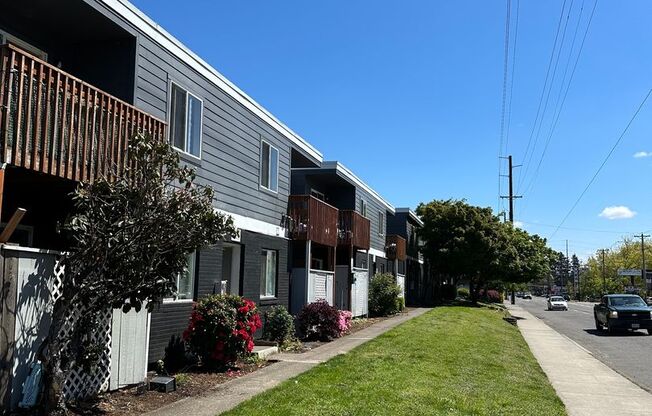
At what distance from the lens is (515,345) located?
17.9 metres

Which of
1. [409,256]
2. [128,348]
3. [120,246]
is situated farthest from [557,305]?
Answer: [120,246]

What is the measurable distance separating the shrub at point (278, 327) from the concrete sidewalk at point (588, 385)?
20.1 feet

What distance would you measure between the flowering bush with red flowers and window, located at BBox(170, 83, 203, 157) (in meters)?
3.09

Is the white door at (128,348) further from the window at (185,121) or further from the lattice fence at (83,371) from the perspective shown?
the window at (185,121)

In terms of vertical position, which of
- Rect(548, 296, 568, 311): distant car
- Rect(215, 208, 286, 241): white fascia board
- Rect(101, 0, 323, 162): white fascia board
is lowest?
Rect(548, 296, 568, 311): distant car

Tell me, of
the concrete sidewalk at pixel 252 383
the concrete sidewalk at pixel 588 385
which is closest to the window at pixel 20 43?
the concrete sidewalk at pixel 252 383

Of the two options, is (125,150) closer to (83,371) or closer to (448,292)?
(83,371)

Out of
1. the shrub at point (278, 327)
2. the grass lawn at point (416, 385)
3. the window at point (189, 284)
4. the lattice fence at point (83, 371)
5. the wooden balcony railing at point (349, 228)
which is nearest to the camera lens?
the lattice fence at point (83, 371)

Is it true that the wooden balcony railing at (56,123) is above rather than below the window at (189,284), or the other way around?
above

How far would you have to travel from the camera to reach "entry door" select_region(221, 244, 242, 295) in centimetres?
1420

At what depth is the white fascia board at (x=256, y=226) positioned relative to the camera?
1388cm

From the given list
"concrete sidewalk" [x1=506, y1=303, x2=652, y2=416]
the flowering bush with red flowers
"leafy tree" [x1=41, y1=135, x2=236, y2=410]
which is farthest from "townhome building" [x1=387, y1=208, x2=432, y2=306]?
"leafy tree" [x1=41, y1=135, x2=236, y2=410]

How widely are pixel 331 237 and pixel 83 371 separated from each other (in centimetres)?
1352

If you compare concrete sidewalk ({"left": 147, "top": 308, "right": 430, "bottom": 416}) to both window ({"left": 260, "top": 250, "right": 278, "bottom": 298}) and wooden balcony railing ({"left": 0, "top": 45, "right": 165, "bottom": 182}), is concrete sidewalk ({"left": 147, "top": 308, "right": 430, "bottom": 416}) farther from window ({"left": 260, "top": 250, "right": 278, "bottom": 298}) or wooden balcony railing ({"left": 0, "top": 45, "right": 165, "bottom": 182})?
wooden balcony railing ({"left": 0, "top": 45, "right": 165, "bottom": 182})
